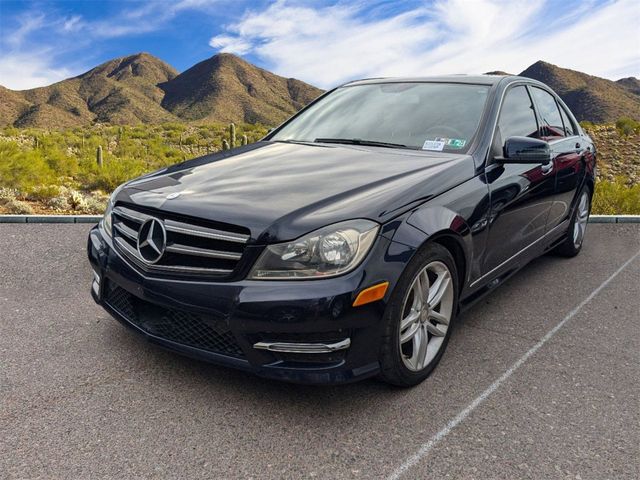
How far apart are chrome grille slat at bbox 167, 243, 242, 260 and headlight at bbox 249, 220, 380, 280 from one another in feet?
0.40

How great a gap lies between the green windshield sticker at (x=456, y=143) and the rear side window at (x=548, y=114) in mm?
1258

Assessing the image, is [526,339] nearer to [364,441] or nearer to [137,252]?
[364,441]

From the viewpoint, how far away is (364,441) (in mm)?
2467

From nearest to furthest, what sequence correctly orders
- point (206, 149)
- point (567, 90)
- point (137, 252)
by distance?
point (137, 252) → point (206, 149) → point (567, 90)

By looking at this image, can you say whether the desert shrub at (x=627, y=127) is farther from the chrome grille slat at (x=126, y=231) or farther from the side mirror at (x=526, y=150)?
the chrome grille slat at (x=126, y=231)

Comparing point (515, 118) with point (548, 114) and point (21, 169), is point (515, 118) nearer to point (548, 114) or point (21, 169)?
point (548, 114)

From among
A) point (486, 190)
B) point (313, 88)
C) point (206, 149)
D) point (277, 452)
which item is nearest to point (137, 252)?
point (277, 452)

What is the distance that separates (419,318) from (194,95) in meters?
78.3

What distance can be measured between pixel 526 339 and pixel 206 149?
31161 millimetres

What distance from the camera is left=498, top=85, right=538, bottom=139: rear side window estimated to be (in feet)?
12.2

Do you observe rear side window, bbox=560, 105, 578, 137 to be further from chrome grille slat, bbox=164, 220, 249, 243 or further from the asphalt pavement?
chrome grille slat, bbox=164, 220, 249, 243

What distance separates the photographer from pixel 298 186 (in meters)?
2.86

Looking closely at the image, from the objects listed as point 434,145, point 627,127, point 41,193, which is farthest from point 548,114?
point 627,127

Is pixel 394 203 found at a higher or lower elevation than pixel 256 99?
lower
